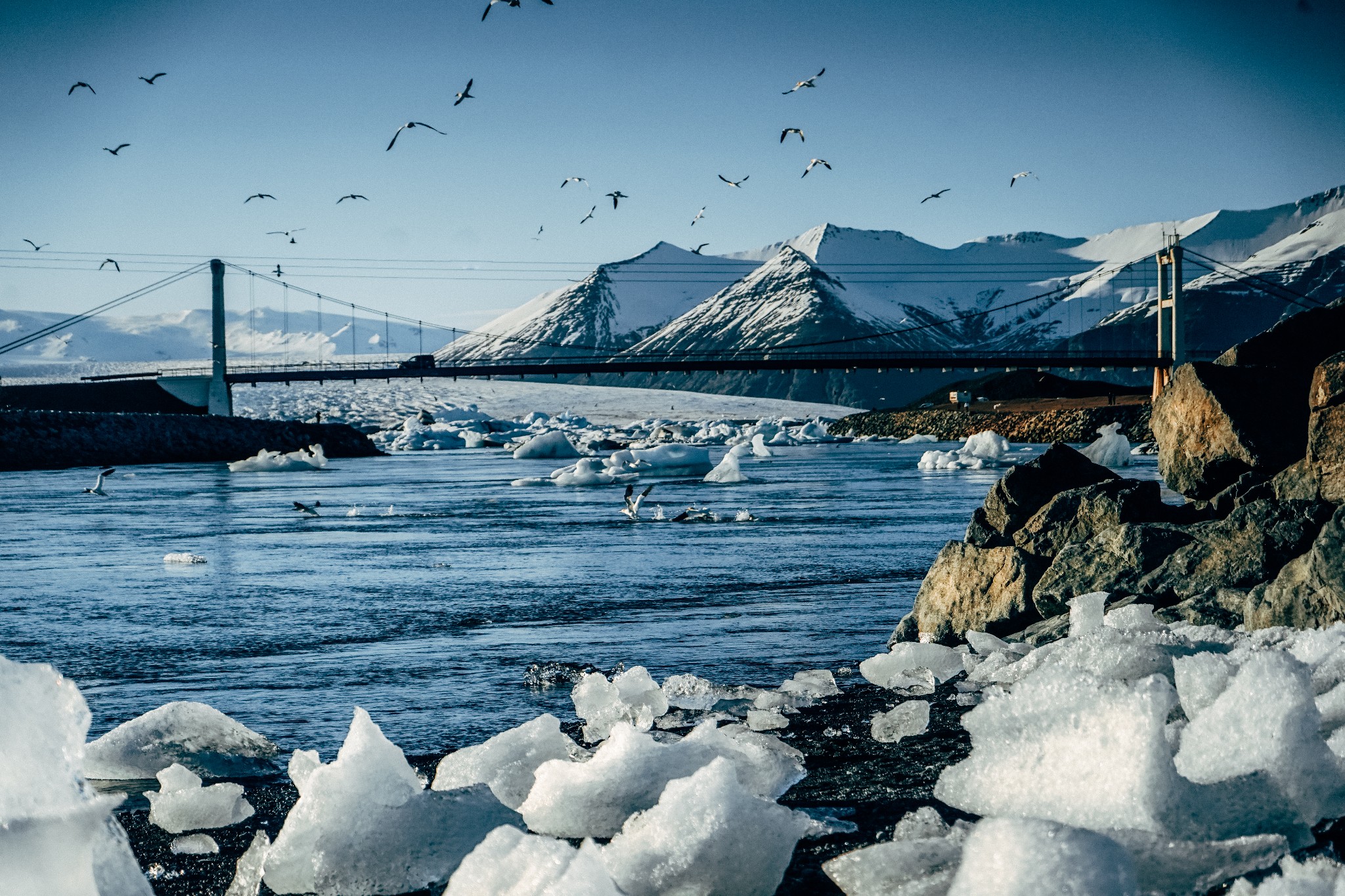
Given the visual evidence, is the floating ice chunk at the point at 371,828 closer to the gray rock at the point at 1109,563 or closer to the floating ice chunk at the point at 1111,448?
the gray rock at the point at 1109,563

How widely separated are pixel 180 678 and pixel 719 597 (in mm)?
3607

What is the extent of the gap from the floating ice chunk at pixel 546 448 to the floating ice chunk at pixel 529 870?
3870 cm

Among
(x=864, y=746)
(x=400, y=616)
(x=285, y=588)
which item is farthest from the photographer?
(x=285, y=588)

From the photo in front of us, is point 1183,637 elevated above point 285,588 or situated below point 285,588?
above

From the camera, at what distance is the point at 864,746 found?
4.38m

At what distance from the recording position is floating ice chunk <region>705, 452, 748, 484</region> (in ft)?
80.2

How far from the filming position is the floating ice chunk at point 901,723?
4469 mm

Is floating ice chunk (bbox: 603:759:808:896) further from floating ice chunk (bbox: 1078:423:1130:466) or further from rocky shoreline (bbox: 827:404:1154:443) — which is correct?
rocky shoreline (bbox: 827:404:1154:443)

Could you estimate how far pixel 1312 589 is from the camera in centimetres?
491

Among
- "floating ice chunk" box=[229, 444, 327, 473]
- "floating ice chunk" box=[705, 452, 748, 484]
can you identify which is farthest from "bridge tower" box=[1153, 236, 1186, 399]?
"floating ice chunk" box=[705, 452, 748, 484]

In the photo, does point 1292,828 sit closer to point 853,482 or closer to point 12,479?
point 853,482

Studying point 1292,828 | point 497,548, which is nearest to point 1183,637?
point 1292,828

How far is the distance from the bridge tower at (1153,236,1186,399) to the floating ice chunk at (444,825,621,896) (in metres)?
58.1

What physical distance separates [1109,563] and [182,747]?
4328 mm
